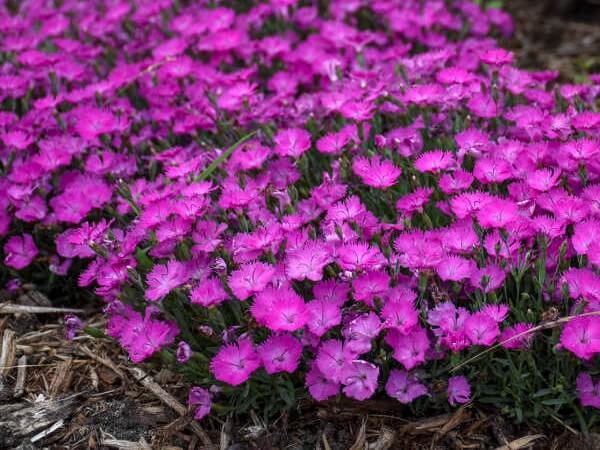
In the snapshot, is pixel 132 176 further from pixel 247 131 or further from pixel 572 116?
pixel 572 116

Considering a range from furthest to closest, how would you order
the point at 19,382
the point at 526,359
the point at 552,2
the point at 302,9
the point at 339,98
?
the point at 552,2, the point at 302,9, the point at 339,98, the point at 19,382, the point at 526,359

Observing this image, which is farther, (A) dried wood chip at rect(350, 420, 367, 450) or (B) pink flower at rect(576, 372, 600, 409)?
(A) dried wood chip at rect(350, 420, 367, 450)

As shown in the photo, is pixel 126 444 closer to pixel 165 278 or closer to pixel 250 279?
pixel 165 278

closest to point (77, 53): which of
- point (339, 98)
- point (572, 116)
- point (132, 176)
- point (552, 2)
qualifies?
point (132, 176)

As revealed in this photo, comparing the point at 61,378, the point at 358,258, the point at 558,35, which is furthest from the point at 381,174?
the point at 558,35

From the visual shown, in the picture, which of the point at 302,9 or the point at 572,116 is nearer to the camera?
the point at 572,116

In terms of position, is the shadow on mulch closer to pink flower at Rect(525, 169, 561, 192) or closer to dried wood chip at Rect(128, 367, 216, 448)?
pink flower at Rect(525, 169, 561, 192)

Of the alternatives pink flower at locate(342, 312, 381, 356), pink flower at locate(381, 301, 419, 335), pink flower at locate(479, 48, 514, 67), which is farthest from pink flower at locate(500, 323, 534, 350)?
pink flower at locate(479, 48, 514, 67)
